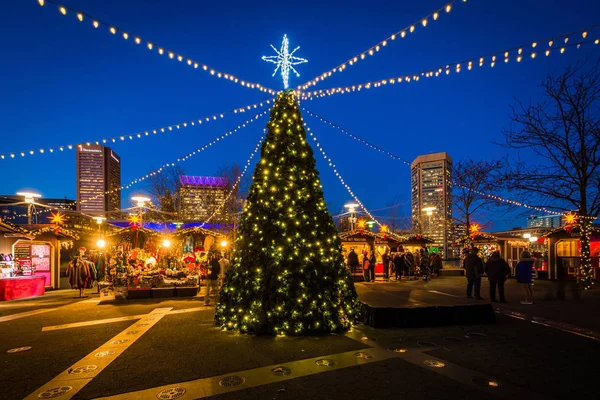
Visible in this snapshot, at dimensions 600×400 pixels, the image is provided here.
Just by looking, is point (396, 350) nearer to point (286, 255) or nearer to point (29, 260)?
point (286, 255)

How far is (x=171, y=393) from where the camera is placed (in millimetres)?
3852

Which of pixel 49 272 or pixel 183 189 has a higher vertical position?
pixel 183 189

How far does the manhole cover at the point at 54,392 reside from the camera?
3.81 meters

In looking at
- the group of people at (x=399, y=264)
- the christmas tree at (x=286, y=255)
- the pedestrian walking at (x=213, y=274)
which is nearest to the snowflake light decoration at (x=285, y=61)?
the christmas tree at (x=286, y=255)

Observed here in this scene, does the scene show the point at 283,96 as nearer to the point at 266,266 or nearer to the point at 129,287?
the point at 266,266

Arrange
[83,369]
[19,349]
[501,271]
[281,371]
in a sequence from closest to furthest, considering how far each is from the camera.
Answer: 1. [281,371]
2. [83,369]
3. [19,349]
4. [501,271]

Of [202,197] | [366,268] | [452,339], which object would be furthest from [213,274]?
[202,197]

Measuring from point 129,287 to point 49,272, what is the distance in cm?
725

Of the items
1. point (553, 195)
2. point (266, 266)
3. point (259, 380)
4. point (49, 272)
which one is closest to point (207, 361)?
point (259, 380)

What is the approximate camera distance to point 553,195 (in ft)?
42.7

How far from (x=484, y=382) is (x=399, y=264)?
619 inches

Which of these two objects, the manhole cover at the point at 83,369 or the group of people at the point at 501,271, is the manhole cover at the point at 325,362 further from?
the group of people at the point at 501,271

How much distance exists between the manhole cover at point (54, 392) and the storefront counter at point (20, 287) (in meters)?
11.4

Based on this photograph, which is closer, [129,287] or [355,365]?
[355,365]
